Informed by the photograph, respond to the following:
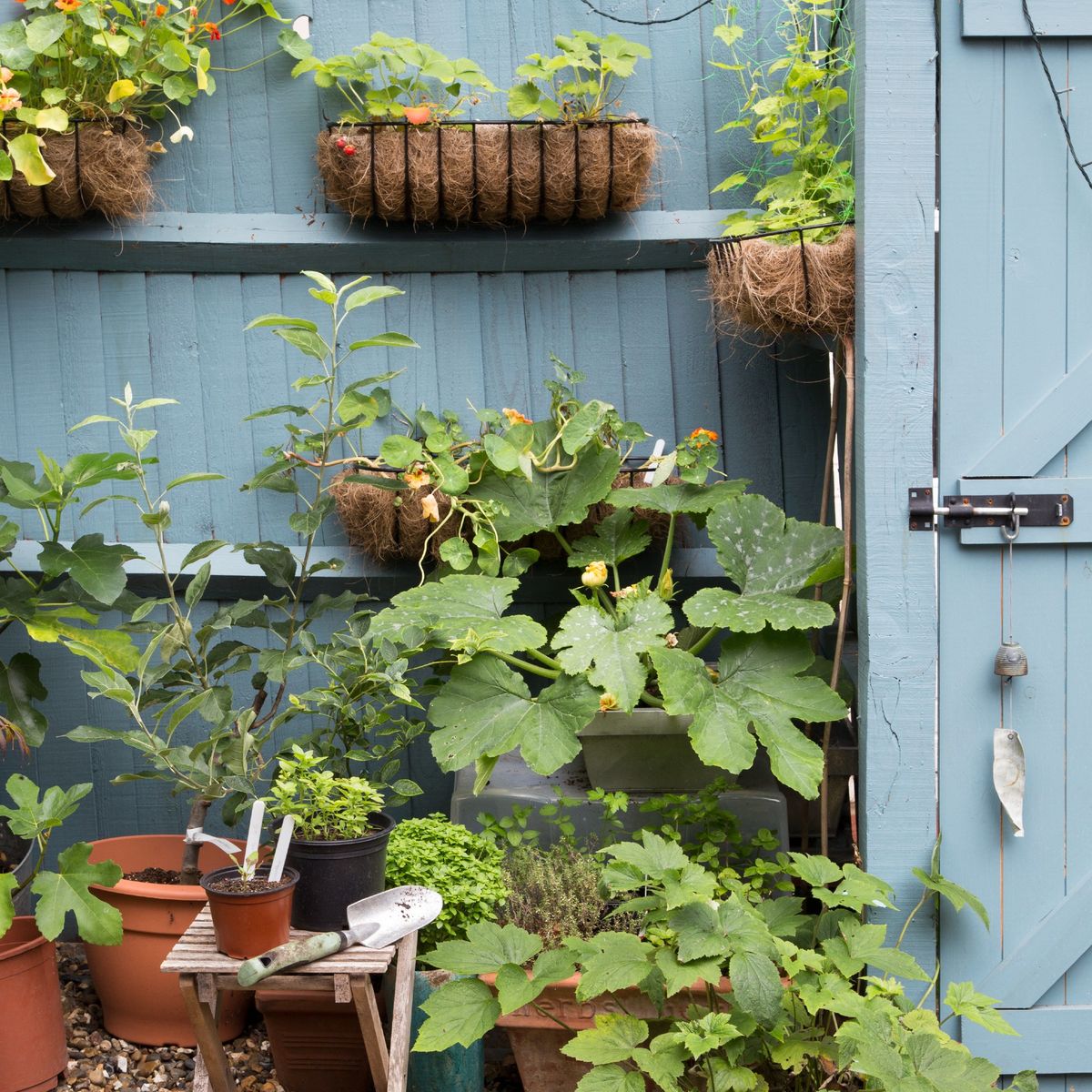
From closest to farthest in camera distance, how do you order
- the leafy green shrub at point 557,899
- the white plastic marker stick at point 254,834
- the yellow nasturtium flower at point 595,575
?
the white plastic marker stick at point 254,834
the leafy green shrub at point 557,899
the yellow nasturtium flower at point 595,575

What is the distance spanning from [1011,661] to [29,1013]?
2092mm

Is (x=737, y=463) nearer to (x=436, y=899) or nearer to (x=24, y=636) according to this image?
(x=436, y=899)

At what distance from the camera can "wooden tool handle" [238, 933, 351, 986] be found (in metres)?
1.88

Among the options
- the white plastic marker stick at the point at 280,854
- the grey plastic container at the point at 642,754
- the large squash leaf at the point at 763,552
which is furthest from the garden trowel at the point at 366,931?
the large squash leaf at the point at 763,552

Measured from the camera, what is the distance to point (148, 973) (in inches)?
97.7

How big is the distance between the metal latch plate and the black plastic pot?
48.4 inches

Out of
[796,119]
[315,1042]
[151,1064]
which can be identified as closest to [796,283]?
[796,119]

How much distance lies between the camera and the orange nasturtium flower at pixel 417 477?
263 cm

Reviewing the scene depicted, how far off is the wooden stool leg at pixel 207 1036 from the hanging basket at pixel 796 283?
1.72m

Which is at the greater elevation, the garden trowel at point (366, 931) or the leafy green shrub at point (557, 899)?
the garden trowel at point (366, 931)

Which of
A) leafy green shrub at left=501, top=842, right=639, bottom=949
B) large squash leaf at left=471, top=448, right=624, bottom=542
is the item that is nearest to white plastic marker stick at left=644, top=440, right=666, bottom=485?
large squash leaf at left=471, top=448, right=624, bottom=542

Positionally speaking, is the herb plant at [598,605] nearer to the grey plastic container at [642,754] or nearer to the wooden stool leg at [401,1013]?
the grey plastic container at [642,754]

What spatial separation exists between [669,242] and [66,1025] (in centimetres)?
233

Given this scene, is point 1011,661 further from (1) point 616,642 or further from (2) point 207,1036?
(2) point 207,1036
